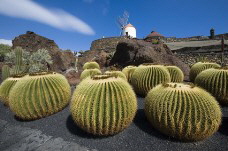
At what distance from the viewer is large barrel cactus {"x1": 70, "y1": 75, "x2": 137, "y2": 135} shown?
11.4 ft

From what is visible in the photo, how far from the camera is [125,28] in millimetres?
48594

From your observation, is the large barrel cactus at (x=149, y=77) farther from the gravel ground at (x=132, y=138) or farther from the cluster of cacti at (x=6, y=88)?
the cluster of cacti at (x=6, y=88)

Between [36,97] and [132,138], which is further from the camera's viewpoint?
[36,97]

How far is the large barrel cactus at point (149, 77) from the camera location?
5695mm

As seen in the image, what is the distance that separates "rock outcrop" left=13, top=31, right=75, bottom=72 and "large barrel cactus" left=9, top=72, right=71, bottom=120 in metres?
12.8

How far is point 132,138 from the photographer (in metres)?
3.62

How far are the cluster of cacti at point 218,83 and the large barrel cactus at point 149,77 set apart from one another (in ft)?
3.74

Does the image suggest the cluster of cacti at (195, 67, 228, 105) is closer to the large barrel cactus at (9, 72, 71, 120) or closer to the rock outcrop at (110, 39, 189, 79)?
the large barrel cactus at (9, 72, 71, 120)

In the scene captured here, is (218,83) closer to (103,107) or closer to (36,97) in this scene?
(103,107)

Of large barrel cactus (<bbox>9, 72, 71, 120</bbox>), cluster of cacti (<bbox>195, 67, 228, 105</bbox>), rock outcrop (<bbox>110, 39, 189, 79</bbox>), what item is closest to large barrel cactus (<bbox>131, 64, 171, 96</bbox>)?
cluster of cacti (<bbox>195, 67, 228, 105</bbox>)

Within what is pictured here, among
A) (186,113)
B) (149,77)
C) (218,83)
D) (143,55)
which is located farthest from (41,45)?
(186,113)

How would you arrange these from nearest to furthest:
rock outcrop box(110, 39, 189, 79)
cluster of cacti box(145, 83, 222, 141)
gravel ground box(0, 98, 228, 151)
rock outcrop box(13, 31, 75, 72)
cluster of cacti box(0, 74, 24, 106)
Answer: cluster of cacti box(145, 83, 222, 141), gravel ground box(0, 98, 228, 151), cluster of cacti box(0, 74, 24, 106), rock outcrop box(110, 39, 189, 79), rock outcrop box(13, 31, 75, 72)

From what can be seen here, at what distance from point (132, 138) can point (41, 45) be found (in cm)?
1642

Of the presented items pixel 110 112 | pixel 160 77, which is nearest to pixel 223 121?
pixel 160 77
